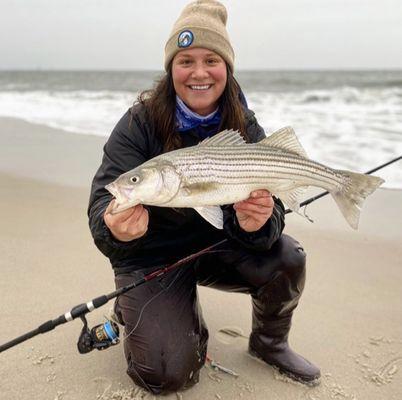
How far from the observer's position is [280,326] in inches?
136

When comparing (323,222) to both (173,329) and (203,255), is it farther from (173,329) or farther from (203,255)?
(173,329)

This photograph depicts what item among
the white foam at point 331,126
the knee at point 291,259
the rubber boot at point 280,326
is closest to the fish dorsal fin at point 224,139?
the knee at point 291,259

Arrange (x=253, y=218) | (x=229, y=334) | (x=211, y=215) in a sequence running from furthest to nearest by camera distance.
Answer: (x=229, y=334), (x=253, y=218), (x=211, y=215)

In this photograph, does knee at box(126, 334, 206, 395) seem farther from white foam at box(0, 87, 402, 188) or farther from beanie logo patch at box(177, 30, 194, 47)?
white foam at box(0, 87, 402, 188)

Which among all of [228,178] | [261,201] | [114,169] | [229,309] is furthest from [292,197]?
[229,309]

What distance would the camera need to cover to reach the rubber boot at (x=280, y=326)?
3.31m

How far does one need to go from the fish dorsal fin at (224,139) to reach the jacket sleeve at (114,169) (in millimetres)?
667

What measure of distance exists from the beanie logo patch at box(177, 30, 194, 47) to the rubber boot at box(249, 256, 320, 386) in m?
1.64

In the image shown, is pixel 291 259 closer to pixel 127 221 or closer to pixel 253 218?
pixel 253 218

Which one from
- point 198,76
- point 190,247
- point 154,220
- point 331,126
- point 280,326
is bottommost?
point 331,126

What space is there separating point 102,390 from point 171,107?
1.90m

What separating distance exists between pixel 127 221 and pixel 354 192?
1.41 m

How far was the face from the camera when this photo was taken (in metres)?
3.29

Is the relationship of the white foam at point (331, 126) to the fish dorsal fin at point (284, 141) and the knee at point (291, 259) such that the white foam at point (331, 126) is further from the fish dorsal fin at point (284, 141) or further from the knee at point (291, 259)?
the fish dorsal fin at point (284, 141)
